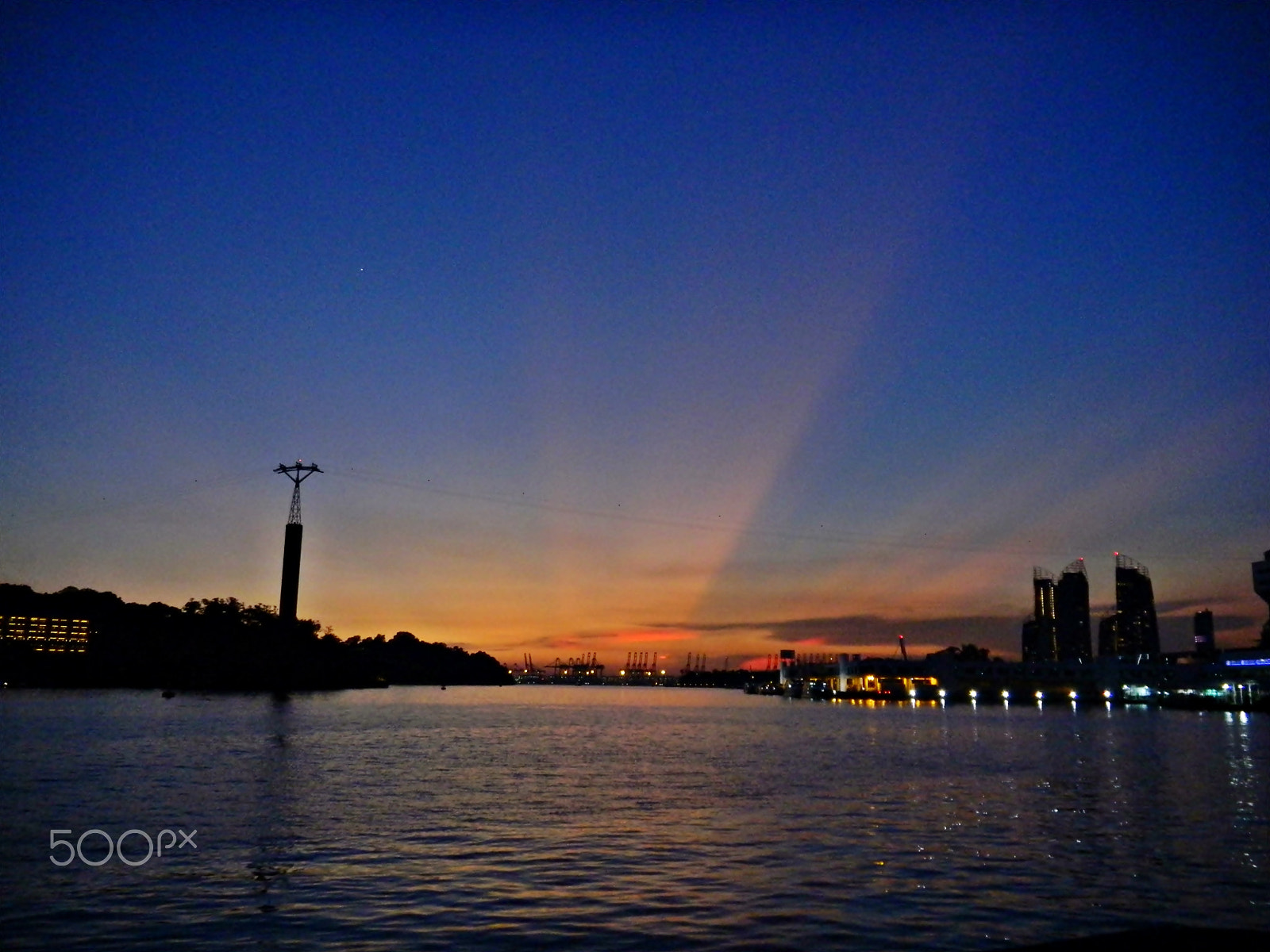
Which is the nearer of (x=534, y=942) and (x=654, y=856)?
(x=534, y=942)

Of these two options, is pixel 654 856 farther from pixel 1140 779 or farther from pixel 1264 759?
pixel 1264 759

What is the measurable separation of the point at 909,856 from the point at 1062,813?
52.6 ft

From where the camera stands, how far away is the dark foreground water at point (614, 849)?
73.9 feet

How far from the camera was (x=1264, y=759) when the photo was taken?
77.0 metres

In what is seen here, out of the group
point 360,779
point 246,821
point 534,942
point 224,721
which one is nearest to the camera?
point 534,942

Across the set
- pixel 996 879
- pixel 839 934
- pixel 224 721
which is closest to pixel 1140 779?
pixel 996 879

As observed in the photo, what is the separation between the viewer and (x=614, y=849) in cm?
3259

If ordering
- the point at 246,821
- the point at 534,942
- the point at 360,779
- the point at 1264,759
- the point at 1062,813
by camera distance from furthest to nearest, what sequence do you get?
1. the point at 1264,759
2. the point at 360,779
3. the point at 1062,813
4. the point at 246,821
5. the point at 534,942

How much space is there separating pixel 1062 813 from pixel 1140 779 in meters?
20.8

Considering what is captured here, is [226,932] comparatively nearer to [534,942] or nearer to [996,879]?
[534,942]

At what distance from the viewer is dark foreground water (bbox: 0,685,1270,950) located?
887 inches

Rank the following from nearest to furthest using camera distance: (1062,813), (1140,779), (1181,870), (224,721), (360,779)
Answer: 1. (1181,870)
2. (1062,813)
3. (360,779)
4. (1140,779)
5. (224,721)

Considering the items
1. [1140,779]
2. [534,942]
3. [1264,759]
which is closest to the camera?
[534,942]

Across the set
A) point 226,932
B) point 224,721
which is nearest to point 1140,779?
point 226,932
